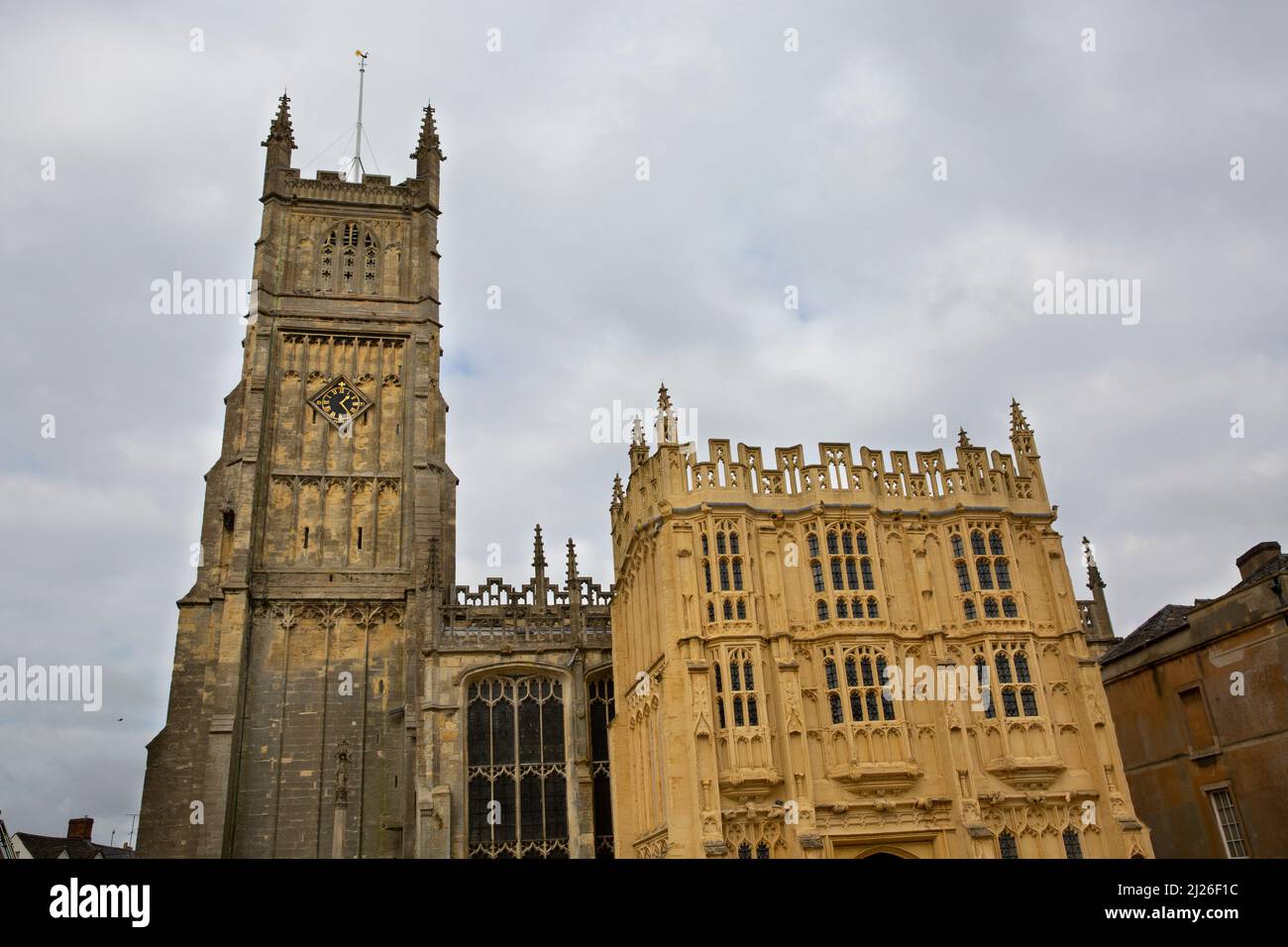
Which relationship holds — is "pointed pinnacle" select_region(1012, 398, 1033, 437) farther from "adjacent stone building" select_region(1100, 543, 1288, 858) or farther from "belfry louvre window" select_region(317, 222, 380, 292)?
"belfry louvre window" select_region(317, 222, 380, 292)

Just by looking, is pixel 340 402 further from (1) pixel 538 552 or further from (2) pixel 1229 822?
(2) pixel 1229 822

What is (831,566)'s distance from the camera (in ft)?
75.2

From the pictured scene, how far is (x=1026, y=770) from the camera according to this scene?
2122 cm

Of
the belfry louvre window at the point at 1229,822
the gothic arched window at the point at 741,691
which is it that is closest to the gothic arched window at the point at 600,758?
the gothic arched window at the point at 741,691

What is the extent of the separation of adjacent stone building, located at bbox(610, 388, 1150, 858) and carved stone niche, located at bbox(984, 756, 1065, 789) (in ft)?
0.16

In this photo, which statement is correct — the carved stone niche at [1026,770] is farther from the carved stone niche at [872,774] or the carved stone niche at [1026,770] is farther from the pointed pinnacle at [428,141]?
the pointed pinnacle at [428,141]

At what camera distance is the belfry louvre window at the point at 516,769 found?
30266 millimetres

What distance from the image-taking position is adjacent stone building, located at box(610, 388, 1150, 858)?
20594 mm

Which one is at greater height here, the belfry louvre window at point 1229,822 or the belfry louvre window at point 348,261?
the belfry louvre window at point 348,261

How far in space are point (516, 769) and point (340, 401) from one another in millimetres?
17825

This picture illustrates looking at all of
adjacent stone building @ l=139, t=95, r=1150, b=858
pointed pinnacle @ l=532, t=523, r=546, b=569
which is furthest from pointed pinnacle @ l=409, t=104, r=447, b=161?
pointed pinnacle @ l=532, t=523, r=546, b=569
